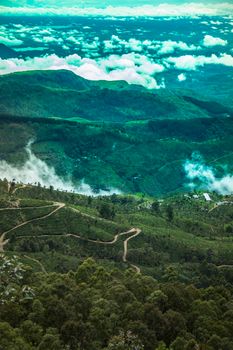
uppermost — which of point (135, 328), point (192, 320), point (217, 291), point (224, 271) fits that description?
point (135, 328)

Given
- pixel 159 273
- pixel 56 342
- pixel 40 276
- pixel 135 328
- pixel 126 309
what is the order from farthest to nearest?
pixel 159 273
pixel 40 276
pixel 126 309
pixel 135 328
pixel 56 342

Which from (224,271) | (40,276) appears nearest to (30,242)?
(224,271)

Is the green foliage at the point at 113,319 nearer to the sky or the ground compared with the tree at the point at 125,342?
nearer to the ground

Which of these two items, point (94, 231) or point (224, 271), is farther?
point (94, 231)

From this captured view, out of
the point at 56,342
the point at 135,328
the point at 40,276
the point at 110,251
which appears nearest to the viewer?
the point at 56,342

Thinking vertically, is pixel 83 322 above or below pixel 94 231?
above

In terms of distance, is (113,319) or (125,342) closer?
(125,342)

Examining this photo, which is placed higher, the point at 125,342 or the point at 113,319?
the point at 125,342

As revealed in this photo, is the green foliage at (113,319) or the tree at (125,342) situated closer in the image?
the tree at (125,342)

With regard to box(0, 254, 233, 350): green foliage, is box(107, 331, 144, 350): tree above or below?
above

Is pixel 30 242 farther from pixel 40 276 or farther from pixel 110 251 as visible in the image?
pixel 40 276

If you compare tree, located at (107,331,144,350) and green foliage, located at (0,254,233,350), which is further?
green foliage, located at (0,254,233,350)
